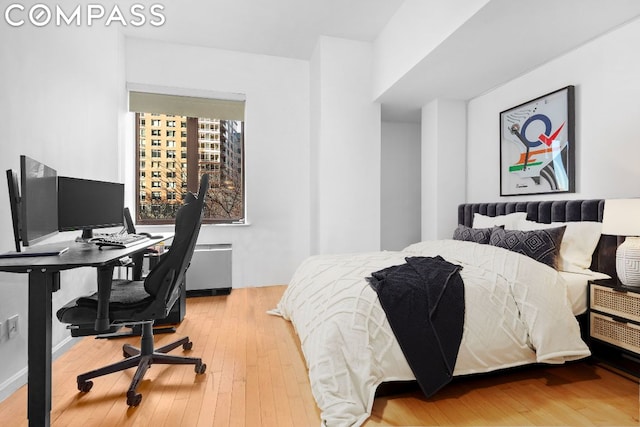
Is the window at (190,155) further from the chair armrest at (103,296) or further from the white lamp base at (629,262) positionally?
the white lamp base at (629,262)

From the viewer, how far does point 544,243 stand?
243cm

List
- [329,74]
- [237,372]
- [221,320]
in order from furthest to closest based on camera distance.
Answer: [329,74]
[221,320]
[237,372]

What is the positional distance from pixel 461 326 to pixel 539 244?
43.3 inches

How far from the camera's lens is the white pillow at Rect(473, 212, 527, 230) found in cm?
299

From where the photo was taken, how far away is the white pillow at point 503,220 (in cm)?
299

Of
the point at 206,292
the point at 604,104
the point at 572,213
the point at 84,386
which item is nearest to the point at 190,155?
the point at 206,292

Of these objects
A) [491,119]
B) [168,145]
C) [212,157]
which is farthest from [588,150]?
[168,145]

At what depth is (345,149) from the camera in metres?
4.05

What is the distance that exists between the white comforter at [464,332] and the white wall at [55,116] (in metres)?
1.74

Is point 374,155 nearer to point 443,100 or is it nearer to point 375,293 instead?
point 443,100

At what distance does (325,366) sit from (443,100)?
141 inches

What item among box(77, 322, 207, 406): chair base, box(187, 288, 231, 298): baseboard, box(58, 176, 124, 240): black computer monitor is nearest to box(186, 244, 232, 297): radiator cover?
box(187, 288, 231, 298): baseboard

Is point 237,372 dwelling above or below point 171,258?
below

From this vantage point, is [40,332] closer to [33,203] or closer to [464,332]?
[33,203]
